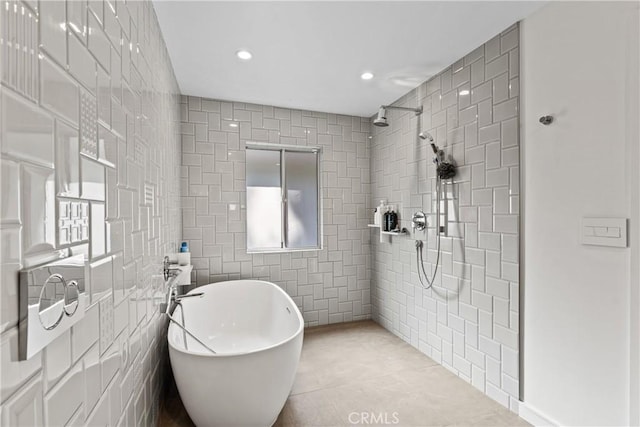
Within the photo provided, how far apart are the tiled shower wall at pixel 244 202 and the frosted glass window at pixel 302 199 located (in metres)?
0.19

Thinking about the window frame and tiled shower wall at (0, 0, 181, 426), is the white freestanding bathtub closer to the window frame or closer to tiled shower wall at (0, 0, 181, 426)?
tiled shower wall at (0, 0, 181, 426)

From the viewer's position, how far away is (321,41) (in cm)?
216

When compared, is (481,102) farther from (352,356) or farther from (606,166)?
(352,356)

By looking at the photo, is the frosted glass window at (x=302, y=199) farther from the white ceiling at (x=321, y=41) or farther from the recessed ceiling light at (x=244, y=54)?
the recessed ceiling light at (x=244, y=54)

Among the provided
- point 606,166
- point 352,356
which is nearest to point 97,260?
point 606,166

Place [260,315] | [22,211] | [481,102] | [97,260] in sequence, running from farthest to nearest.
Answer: [260,315], [481,102], [97,260], [22,211]

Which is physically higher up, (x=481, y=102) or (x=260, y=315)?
(x=481, y=102)

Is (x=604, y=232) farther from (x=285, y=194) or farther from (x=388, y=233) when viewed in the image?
(x=285, y=194)

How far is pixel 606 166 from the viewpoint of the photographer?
4.98 ft

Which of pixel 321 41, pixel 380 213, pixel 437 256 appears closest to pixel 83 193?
pixel 321 41

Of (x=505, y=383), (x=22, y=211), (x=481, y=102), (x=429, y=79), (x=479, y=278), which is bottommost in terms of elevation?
(x=505, y=383)

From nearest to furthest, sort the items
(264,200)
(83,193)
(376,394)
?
(83,193), (376,394), (264,200)

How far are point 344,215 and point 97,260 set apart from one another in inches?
116

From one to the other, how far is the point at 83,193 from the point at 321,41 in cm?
186
